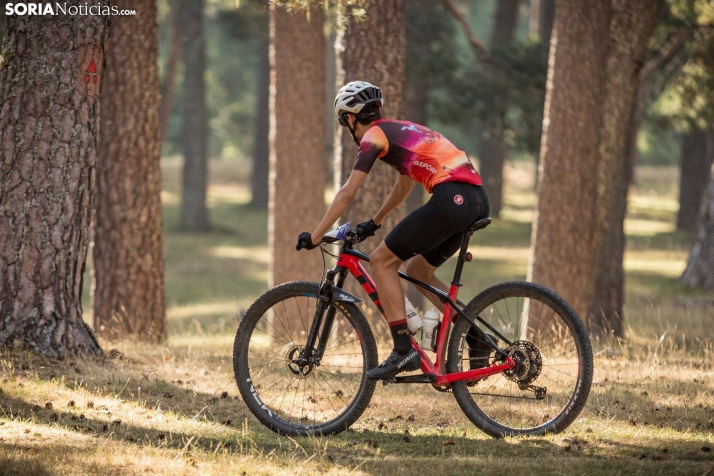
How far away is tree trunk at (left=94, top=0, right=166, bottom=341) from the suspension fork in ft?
14.0

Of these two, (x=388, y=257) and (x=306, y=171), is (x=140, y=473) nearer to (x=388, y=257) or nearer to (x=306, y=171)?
(x=388, y=257)

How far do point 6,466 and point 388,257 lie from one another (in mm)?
2550

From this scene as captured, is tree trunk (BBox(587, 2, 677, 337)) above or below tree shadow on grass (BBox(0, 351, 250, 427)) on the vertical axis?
above

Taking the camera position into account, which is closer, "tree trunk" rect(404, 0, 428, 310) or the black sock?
the black sock

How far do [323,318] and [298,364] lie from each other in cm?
36

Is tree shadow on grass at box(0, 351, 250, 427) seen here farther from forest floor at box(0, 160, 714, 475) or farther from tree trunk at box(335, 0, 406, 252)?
tree trunk at box(335, 0, 406, 252)

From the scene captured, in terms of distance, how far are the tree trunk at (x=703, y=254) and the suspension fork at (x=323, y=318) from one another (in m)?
12.6

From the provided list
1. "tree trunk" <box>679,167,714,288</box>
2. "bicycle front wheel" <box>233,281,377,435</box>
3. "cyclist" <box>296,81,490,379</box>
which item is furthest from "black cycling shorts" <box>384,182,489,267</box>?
"tree trunk" <box>679,167,714,288</box>

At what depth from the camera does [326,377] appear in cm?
702

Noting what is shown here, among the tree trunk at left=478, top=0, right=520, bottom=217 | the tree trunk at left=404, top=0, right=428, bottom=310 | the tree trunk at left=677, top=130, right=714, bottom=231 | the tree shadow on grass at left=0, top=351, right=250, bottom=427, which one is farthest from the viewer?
the tree trunk at left=478, top=0, right=520, bottom=217

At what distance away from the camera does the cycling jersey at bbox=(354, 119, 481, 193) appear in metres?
5.50

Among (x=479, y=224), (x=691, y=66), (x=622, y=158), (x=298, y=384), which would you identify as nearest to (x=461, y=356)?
(x=479, y=224)

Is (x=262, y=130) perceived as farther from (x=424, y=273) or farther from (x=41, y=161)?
(x=424, y=273)

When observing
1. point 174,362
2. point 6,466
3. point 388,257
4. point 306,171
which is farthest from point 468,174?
point 306,171
